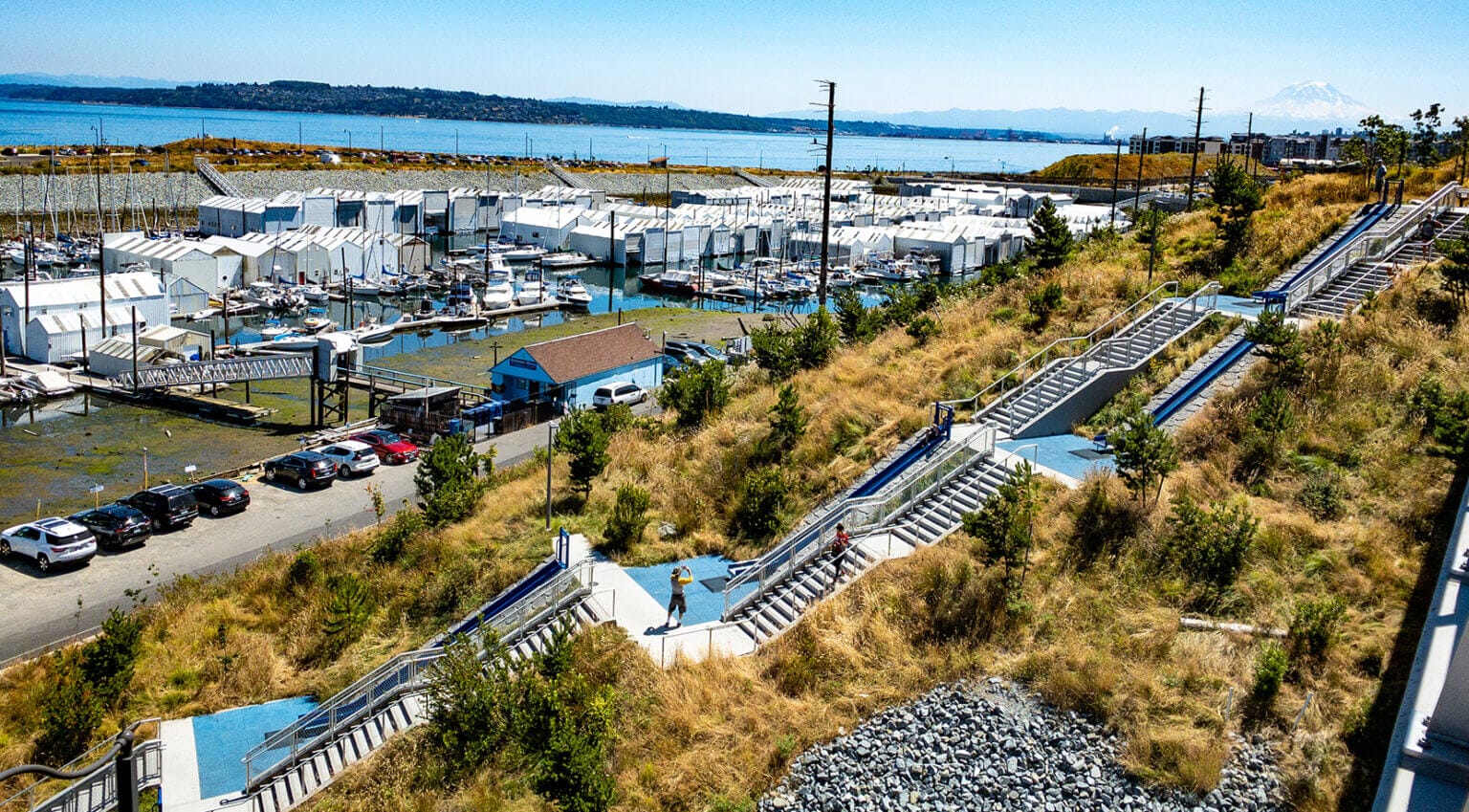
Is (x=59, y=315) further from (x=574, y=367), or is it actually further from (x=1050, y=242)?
(x=1050, y=242)

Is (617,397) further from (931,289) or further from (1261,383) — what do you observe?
(1261,383)

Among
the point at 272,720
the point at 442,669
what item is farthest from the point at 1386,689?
the point at 272,720

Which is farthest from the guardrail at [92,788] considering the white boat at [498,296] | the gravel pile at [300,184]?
the gravel pile at [300,184]

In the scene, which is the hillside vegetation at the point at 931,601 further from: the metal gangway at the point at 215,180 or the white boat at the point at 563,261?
the metal gangway at the point at 215,180

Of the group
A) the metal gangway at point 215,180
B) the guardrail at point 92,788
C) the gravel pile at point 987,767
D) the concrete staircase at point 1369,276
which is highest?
the metal gangway at point 215,180

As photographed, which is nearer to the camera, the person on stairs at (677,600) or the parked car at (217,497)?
the person on stairs at (677,600)

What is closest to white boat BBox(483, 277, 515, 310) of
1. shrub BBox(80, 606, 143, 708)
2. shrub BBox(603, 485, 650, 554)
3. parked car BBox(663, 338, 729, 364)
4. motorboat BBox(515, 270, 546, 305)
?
motorboat BBox(515, 270, 546, 305)
